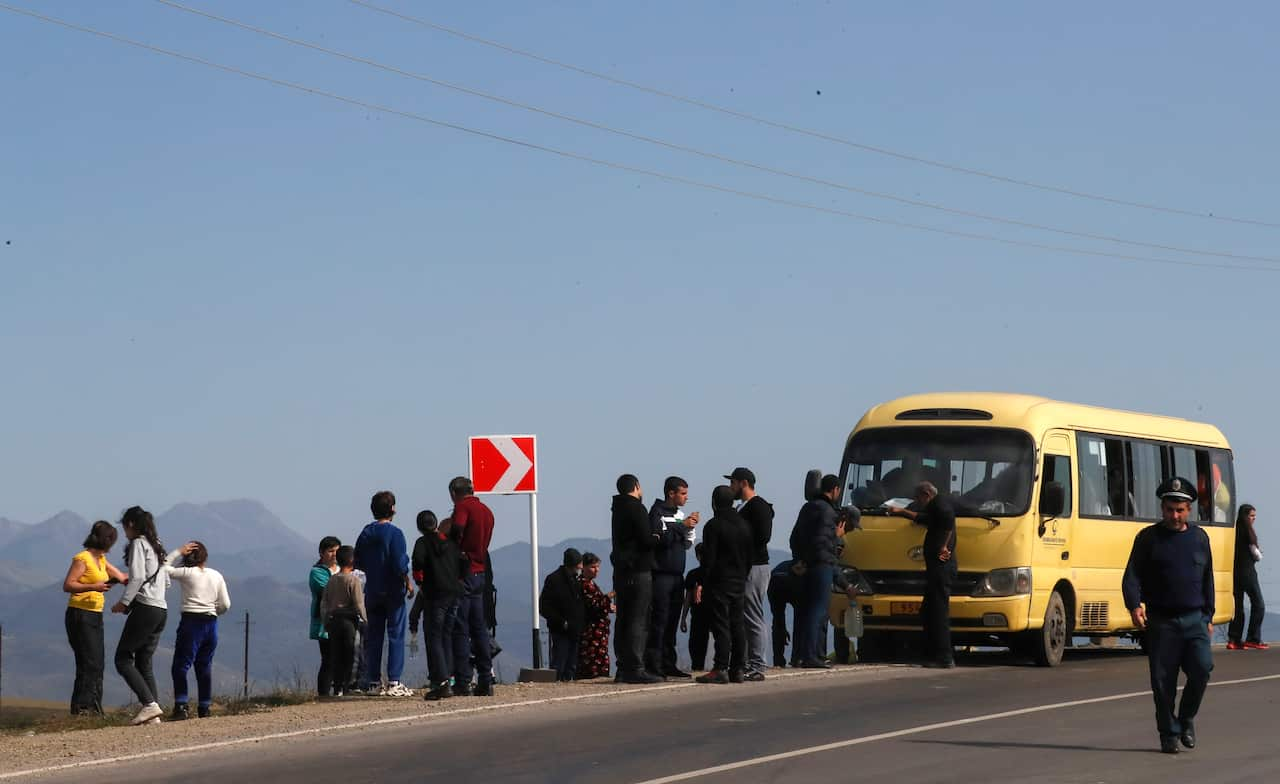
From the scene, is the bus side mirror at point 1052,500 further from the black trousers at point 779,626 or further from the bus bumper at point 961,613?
the black trousers at point 779,626

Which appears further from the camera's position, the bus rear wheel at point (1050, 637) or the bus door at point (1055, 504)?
the bus rear wheel at point (1050, 637)

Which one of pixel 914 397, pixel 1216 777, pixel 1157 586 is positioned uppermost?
pixel 914 397

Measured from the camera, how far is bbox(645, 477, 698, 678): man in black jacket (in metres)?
19.2

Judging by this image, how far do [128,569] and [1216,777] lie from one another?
9125mm

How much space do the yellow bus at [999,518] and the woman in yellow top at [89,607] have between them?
8753 millimetres

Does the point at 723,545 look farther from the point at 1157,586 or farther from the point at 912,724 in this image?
the point at 1157,586

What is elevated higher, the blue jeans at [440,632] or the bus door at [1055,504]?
the bus door at [1055,504]

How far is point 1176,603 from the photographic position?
13.6m

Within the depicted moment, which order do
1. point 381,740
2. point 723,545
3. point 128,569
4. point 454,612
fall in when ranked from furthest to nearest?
point 723,545 < point 454,612 < point 128,569 < point 381,740

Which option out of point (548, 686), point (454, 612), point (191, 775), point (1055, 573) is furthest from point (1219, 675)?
point (191, 775)

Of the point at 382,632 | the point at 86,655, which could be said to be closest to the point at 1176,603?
the point at 382,632

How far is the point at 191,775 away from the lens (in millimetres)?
12742

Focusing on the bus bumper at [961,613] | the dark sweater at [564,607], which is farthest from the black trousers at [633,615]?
the bus bumper at [961,613]

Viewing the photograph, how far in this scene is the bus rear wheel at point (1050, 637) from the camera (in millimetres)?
22016
